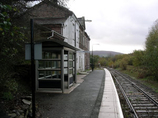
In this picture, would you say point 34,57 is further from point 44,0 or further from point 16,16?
point 44,0

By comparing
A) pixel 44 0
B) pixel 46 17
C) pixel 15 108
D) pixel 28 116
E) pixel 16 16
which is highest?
pixel 46 17

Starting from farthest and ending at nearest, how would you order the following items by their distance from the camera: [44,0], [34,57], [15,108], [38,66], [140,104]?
[38,66] < [140,104] < [44,0] < [15,108] < [34,57]

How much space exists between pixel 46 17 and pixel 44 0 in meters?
12.5

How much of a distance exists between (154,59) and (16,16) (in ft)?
53.7

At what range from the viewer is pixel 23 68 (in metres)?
8.95

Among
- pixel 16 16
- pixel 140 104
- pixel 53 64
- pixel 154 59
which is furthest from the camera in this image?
pixel 154 59

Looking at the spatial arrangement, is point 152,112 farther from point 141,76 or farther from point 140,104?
point 141,76

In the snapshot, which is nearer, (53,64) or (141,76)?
(53,64)

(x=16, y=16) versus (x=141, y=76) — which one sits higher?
(x=16, y=16)

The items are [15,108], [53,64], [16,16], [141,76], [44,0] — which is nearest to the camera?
[15,108]

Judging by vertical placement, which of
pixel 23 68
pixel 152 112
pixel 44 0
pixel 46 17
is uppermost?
pixel 46 17

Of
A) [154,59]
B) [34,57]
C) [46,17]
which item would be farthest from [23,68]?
[154,59]

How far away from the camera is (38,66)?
30.6ft

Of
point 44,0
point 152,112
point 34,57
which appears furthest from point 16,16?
point 152,112
